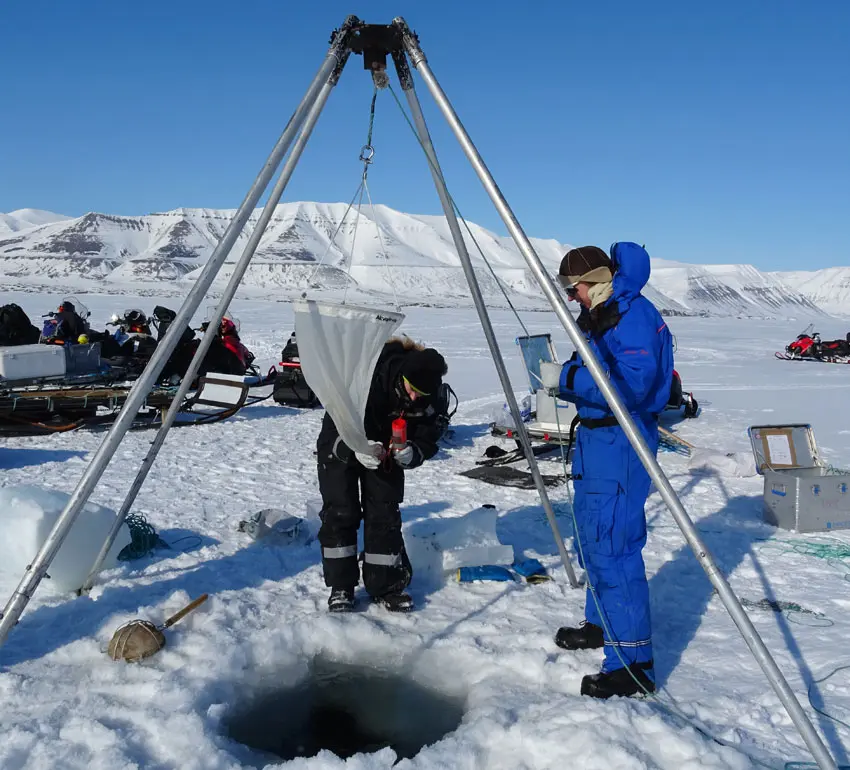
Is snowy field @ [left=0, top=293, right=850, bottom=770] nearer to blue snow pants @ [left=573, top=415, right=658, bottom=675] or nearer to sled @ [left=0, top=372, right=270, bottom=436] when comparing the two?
blue snow pants @ [left=573, top=415, right=658, bottom=675]

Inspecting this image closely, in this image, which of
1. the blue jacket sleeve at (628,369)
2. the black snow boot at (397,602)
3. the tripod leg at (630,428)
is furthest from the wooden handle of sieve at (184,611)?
the tripod leg at (630,428)

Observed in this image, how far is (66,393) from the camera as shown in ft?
25.2

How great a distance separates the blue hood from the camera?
9.60 feet

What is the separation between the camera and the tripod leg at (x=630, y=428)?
7.24ft

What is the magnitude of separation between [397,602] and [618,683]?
121 centimetres

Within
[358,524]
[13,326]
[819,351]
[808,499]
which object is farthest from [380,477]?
[819,351]

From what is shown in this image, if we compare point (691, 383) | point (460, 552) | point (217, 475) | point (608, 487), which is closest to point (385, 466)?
point (460, 552)

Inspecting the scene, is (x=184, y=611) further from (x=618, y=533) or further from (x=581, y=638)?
(x=618, y=533)

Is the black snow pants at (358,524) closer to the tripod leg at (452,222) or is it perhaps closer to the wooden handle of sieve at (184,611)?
the wooden handle of sieve at (184,611)

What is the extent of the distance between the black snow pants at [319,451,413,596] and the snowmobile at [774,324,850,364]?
20.4 metres

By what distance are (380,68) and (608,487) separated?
211 cm

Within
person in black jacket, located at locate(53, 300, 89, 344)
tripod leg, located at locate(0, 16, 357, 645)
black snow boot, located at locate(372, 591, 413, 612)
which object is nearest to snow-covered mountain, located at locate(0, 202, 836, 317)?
person in black jacket, located at locate(53, 300, 89, 344)

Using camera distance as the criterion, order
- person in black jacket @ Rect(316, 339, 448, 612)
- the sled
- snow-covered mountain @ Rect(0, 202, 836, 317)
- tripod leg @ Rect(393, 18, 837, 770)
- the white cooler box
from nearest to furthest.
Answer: tripod leg @ Rect(393, 18, 837, 770) → person in black jacket @ Rect(316, 339, 448, 612) → the sled → the white cooler box → snow-covered mountain @ Rect(0, 202, 836, 317)

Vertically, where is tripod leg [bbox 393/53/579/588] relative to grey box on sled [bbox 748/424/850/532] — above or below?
above
